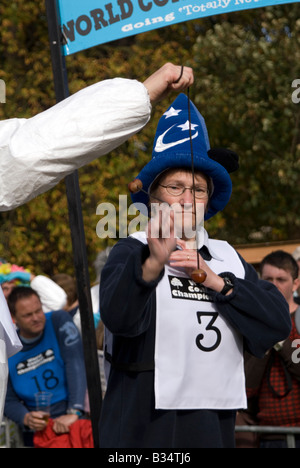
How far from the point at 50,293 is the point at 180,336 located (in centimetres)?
426

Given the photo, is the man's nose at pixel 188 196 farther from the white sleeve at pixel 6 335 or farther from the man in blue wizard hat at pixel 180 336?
the white sleeve at pixel 6 335

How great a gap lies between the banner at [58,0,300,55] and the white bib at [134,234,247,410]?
150 centimetres

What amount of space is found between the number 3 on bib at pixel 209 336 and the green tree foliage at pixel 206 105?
762 cm

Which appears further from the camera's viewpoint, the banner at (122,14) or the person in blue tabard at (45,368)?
the person in blue tabard at (45,368)

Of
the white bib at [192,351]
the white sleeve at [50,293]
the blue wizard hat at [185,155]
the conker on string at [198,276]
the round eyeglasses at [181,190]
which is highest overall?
the blue wizard hat at [185,155]

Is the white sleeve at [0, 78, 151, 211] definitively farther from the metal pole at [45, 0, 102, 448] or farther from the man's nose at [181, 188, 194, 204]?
the metal pole at [45, 0, 102, 448]

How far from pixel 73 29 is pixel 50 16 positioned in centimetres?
11

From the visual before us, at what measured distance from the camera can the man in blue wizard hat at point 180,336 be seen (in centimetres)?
244

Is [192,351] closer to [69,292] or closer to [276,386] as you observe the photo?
[276,386]

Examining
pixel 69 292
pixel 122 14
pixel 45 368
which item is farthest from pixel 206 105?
pixel 122 14

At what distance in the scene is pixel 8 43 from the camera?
448 inches

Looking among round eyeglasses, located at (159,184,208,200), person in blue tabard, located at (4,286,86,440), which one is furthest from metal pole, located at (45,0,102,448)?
person in blue tabard, located at (4,286,86,440)

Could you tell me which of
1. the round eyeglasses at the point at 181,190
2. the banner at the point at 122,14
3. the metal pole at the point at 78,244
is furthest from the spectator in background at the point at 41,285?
the round eyeglasses at the point at 181,190
